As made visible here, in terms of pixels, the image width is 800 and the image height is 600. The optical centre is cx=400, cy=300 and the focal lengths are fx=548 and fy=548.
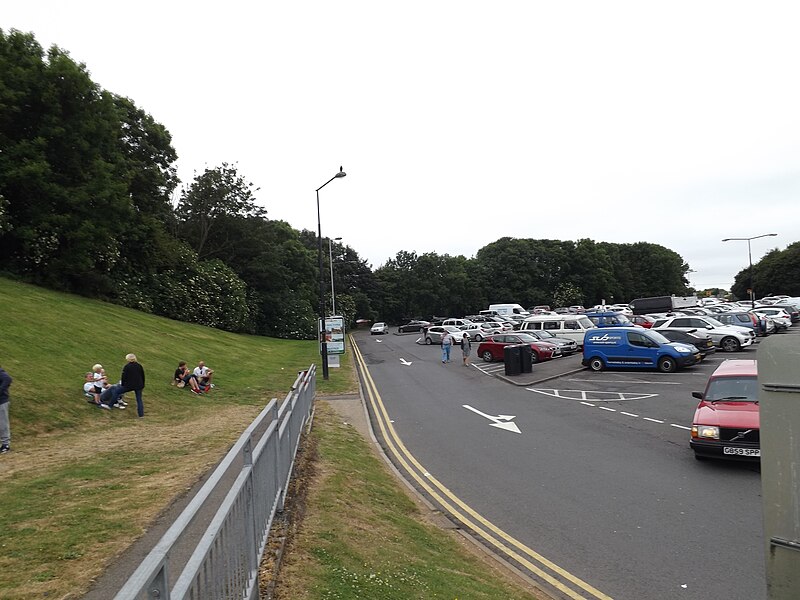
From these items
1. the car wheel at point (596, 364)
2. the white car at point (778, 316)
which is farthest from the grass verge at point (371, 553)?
the white car at point (778, 316)

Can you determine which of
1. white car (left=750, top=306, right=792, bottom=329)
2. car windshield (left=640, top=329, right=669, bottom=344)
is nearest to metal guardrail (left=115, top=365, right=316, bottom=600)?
car windshield (left=640, top=329, right=669, bottom=344)

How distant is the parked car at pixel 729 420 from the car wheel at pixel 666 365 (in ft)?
38.3

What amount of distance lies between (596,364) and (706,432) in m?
14.5

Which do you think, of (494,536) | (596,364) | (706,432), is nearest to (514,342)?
(596,364)

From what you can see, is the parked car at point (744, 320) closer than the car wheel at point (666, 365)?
No

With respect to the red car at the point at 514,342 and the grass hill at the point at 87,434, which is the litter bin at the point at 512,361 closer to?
the red car at the point at 514,342

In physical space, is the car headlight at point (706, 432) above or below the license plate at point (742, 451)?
above

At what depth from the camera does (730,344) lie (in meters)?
27.1

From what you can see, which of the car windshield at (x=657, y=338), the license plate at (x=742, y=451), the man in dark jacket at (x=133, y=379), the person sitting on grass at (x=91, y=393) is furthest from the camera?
the car windshield at (x=657, y=338)

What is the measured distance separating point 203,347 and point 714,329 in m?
27.0

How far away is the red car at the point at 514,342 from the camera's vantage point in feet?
92.0

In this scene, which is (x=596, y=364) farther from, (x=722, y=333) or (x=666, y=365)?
(x=722, y=333)

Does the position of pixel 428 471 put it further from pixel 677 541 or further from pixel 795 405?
pixel 795 405

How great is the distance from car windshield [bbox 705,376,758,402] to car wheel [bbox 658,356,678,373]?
11907mm
